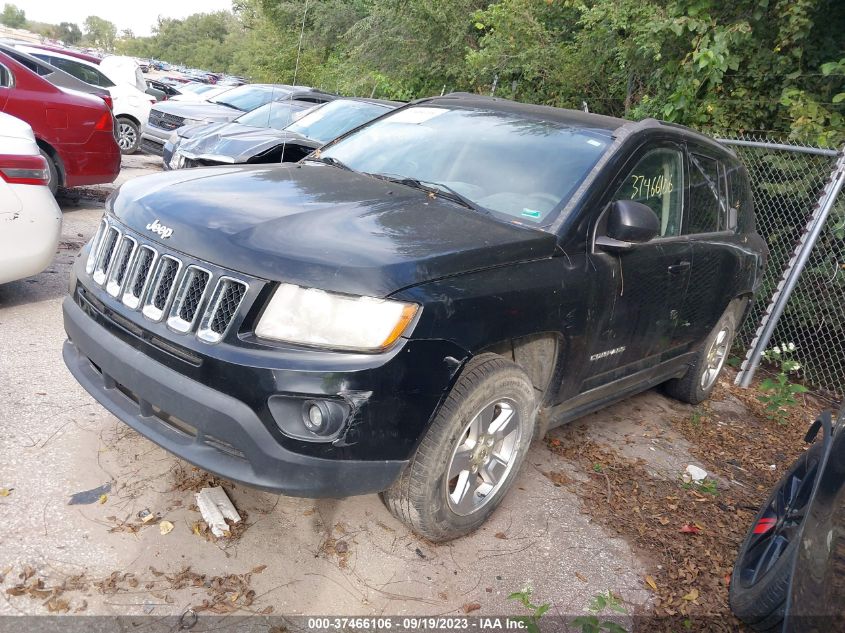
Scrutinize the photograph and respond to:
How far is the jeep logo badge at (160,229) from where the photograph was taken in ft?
9.28

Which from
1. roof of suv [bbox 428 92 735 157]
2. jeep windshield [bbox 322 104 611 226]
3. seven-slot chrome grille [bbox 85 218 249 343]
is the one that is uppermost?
roof of suv [bbox 428 92 735 157]

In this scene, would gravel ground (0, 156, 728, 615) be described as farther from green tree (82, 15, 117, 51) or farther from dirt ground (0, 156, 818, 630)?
green tree (82, 15, 117, 51)

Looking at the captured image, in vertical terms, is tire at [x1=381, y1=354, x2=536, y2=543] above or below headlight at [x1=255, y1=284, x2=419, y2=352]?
below

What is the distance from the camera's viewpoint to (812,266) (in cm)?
659

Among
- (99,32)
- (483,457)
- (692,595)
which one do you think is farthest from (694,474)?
(99,32)

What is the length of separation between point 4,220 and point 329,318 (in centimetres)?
311

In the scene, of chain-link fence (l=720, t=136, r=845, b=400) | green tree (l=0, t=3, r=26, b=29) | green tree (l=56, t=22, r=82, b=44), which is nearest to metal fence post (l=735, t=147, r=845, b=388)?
chain-link fence (l=720, t=136, r=845, b=400)

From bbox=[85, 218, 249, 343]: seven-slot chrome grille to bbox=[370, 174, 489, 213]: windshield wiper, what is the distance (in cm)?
129

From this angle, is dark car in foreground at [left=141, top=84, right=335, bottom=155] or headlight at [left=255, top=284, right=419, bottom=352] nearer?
headlight at [left=255, top=284, right=419, bottom=352]

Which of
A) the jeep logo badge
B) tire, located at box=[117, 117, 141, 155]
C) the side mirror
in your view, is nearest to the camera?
the jeep logo badge

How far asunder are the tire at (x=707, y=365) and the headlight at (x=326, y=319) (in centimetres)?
326

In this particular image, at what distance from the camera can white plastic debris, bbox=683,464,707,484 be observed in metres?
4.38

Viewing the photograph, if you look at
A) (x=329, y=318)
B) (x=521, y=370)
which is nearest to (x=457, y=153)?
(x=521, y=370)

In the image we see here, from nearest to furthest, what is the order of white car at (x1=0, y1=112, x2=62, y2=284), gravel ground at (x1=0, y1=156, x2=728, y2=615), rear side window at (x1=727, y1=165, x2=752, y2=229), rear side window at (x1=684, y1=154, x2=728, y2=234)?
gravel ground at (x1=0, y1=156, x2=728, y2=615)
rear side window at (x1=684, y1=154, x2=728, y2=234)
white car at (x1=0, y1=112, x2=62, y2=284)
rear side window at (x1=727, y1=165, x2=752, y2=229)
